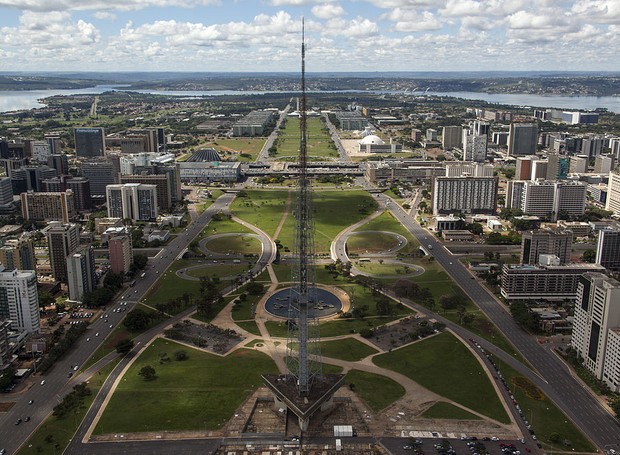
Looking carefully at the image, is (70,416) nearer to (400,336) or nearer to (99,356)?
(99,356)

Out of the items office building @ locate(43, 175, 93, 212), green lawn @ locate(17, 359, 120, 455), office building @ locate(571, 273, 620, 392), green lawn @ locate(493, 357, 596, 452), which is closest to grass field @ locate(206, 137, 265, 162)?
office building @ locate(43, 175, 93, 212)

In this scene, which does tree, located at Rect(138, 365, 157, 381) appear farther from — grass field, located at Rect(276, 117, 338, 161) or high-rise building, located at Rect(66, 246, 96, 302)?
grass field, located at Rect(276, 117, 338, 161)

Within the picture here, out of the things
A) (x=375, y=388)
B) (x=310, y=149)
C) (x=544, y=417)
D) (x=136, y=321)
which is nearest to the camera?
(x=544, y=417)

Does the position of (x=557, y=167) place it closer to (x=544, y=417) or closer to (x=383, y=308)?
(x=383, y=308)

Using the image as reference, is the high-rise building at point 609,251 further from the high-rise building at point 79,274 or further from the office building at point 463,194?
the high-rise building at point 79,274

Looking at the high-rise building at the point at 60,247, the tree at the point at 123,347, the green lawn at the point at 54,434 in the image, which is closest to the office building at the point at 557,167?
the high-rise building at the point at 60,247

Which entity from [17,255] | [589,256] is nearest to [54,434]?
[17,255]
